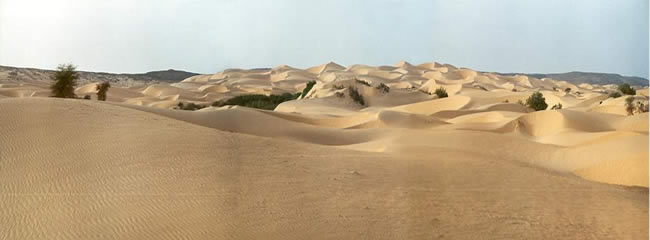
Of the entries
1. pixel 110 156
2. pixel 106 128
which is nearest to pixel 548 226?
pixel 110 156

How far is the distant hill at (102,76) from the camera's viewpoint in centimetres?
5996

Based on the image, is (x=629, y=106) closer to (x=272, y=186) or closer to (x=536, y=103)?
(x=536, y=103)

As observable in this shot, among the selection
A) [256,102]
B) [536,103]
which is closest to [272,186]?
[536,103]

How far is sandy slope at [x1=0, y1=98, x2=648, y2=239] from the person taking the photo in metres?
5.80

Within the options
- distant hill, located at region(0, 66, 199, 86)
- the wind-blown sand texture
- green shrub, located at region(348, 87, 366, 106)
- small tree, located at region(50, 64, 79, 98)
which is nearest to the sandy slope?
the wind-blown sand texture

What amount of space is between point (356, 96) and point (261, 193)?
92.3 ft

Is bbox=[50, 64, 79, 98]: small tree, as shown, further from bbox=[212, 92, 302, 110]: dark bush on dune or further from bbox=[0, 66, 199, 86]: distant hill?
bbox=[212, 92, 302, 110]: dark bush on dune

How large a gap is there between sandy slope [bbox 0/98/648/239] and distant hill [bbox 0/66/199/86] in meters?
28.3

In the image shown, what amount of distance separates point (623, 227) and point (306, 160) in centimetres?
440

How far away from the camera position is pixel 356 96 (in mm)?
34750

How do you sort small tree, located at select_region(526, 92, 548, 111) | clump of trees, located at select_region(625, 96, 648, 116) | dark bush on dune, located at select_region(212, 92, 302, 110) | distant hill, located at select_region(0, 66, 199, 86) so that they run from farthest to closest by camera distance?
distant hill, located at select_region(0, 66, 199, 86)
dark bush on dune, located at select_region(212, 92, 302, 110)
small tree, located at select_region(526, 92, 548, 111)
clump of trees, located at select_region(625, 96, 648, 116)

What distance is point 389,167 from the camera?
8969 millimetres

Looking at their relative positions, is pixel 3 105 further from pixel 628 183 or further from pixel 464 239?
pixel 628 183

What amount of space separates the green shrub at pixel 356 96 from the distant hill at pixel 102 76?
15.8m
